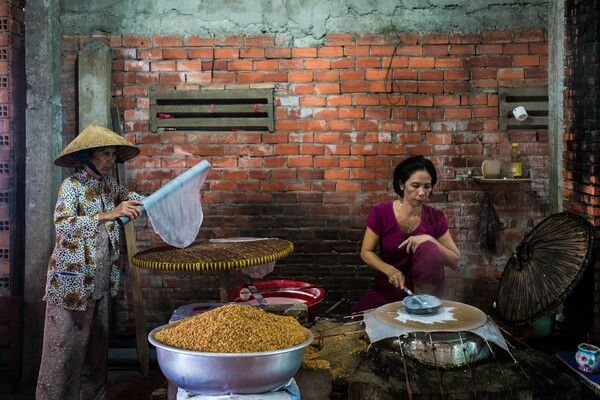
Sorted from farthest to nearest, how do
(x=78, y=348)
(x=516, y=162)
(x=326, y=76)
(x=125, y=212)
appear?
(x=326, y=76) < (x=516, y=162) < (x=78, y=348) < (x=125, y=212)

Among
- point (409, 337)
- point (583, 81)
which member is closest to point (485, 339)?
point (409, 337)

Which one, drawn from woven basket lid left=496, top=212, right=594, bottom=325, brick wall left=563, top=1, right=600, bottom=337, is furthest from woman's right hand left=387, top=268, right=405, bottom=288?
brick wall left=563, top=1, right=600, bottom=337

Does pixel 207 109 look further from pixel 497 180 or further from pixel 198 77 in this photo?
pixel 497 180

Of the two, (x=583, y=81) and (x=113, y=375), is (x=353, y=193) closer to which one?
(x=583, y=81)

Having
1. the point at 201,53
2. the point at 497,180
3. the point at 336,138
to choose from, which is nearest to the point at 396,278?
the point at 497,180

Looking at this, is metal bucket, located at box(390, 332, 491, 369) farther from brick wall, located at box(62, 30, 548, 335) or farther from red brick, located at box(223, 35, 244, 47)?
red brick, located at box(223, 35, 244, 47)

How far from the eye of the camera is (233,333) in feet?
8.30

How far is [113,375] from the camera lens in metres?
5.15

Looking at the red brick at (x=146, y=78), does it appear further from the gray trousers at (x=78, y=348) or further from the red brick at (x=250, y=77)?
the gray trousers at (x=78, y=348)

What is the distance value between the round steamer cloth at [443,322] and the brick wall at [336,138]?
5.66 feet

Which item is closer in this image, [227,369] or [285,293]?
[227,369]

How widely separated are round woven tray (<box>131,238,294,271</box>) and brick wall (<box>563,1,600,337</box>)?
208 centimetres

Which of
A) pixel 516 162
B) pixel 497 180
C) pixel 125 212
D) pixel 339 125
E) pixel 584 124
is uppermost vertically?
pixel 339 125

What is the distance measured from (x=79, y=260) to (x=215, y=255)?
0.93 m
